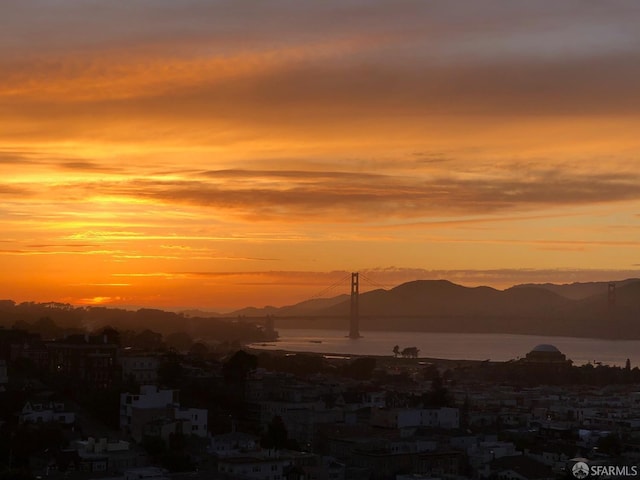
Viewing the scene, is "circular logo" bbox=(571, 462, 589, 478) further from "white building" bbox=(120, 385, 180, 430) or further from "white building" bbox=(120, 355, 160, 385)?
"white building" bbox=(120, 355, 160, 385)

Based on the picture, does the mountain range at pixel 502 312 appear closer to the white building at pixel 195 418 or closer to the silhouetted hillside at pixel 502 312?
the silhouetted hillside at pixel 502 312

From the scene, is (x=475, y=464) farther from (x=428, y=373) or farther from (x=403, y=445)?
(x=428, y=373)

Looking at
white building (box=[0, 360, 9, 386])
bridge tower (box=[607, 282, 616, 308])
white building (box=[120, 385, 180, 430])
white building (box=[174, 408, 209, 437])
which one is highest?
bridge tower (box=[607, 282, 616, 308])

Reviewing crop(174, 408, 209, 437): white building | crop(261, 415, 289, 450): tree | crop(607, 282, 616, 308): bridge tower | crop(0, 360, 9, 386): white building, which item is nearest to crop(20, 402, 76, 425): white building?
crop(174, 408, 209, 437): white building

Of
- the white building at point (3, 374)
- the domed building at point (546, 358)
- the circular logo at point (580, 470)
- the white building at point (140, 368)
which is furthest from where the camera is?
the domed building at point (546, 358)

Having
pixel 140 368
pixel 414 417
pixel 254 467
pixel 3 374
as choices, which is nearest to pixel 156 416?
pixel 3 374

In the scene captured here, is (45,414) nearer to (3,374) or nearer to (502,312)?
(3,374)

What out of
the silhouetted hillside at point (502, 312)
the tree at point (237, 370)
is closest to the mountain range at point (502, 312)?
the silhouetted hillside at point (502, 312)

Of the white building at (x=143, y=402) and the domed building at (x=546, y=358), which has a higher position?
the domed building at (x=546, y=358)

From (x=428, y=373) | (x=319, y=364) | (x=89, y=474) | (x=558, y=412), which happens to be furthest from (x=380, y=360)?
(x=89, y=474)
